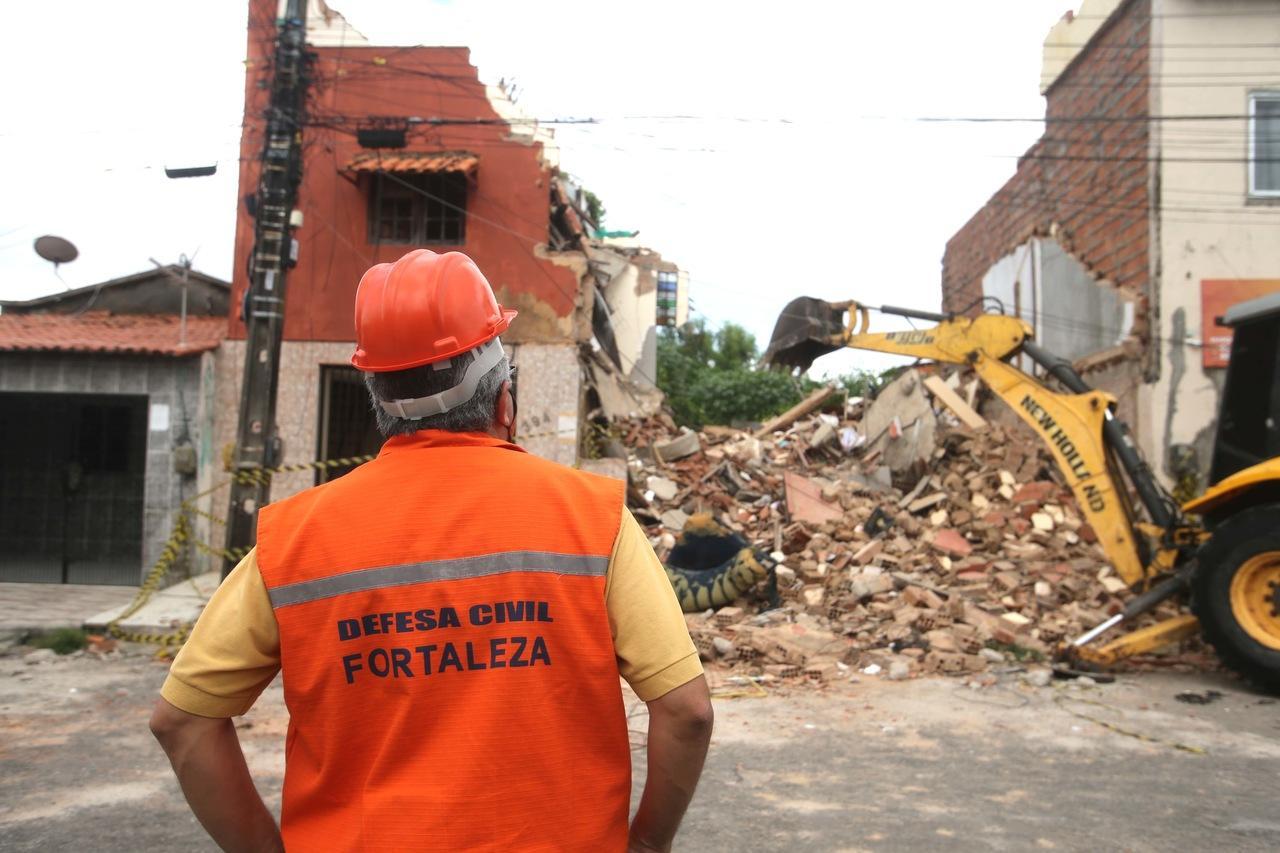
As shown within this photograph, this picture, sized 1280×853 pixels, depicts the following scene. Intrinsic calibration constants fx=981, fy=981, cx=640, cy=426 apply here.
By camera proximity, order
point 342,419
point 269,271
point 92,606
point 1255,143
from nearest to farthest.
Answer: point 269,271, point 92,606, point 1255,143, point 342,419

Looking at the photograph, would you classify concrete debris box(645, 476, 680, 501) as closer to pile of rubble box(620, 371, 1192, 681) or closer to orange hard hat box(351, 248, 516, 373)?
pile of rubble box(620, 371, 1192, 681)

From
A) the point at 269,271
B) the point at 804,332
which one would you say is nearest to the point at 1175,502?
the point at 804,332

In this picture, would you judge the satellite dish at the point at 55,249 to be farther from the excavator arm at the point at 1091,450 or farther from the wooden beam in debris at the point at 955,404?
the wooden beam in debris at the point at 955,404

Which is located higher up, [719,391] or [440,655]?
[719,391]

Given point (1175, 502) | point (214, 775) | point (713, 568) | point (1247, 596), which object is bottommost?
point (713, 568)

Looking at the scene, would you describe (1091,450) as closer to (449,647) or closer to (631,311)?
(449,647)

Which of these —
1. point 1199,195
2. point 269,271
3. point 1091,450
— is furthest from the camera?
point 1199,195

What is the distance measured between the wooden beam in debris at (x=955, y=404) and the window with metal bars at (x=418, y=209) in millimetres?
7742

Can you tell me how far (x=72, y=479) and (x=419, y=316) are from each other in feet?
46.5

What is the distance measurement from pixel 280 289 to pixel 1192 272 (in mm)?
10847

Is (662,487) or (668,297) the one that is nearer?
(662,487)

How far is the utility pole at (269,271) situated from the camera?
1020cm

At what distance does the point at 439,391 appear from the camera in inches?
65.2

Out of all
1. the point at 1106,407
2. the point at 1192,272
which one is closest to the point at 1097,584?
the point at 1106,407
